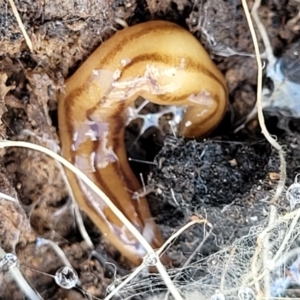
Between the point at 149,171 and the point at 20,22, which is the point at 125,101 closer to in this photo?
the point at 149,171

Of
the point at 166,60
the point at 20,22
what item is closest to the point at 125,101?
the point at 166,60

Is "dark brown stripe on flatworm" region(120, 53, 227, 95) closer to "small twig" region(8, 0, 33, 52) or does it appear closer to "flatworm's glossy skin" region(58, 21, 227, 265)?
"flatworm's glossy skin" region(58, 21, 227, 265)

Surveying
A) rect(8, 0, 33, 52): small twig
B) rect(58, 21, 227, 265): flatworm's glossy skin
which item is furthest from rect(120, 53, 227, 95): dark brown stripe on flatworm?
rect(8, 0, 33, 52): small twig

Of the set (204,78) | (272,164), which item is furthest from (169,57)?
(272,164)

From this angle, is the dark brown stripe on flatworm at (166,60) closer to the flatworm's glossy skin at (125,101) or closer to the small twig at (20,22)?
the flatworm's glossy skin at (125,101)

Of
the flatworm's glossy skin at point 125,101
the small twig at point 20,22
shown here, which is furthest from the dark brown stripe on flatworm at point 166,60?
the small twig at point 20,22

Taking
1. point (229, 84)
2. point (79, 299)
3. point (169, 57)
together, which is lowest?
point (79, 299)

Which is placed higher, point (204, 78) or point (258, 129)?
point (204, 78)

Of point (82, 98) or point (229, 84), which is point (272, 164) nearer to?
point (229, 84)
